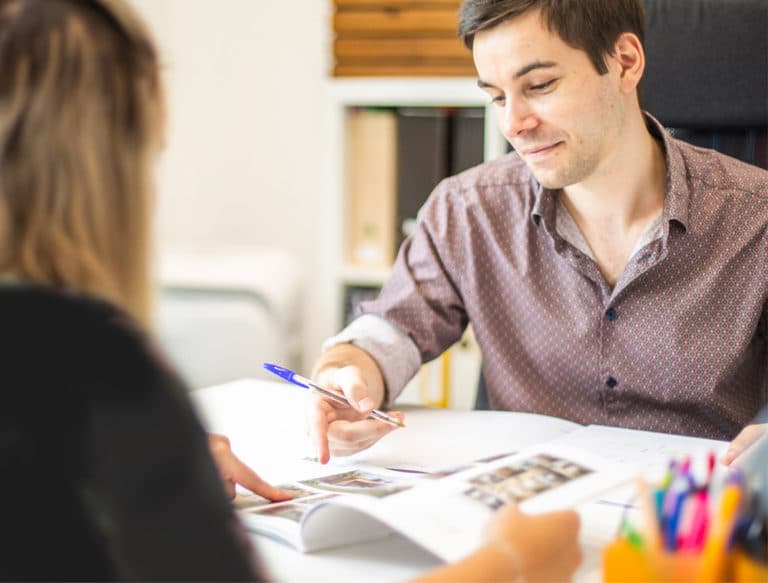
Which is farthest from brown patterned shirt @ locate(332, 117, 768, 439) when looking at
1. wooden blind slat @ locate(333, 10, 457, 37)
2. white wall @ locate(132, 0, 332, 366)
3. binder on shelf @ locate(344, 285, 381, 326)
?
white wall @ locate(132, 0, 332, 366)

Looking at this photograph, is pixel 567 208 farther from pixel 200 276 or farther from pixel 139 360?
pixel 200 276

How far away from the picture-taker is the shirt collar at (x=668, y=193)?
4.53 ft

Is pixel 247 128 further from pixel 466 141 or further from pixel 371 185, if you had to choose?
pixel 466 141

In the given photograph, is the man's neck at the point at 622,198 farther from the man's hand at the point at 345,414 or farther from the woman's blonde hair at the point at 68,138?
the woman's blonde hair at the point at 68,138

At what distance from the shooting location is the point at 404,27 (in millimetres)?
2260

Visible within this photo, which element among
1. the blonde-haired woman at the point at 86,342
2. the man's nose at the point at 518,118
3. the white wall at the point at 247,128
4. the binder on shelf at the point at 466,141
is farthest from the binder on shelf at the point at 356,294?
the blonde-haired woman at the point at 86,342

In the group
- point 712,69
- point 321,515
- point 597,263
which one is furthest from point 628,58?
point 321,515

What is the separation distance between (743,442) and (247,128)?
6.51 feet

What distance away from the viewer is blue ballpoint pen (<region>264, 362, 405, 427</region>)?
3.84ft

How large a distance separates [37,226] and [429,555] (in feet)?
1.53

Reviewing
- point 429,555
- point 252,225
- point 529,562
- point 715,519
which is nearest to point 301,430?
point 429,555

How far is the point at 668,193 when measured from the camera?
1393 mm

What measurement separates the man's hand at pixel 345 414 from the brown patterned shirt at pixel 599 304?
0.09 m

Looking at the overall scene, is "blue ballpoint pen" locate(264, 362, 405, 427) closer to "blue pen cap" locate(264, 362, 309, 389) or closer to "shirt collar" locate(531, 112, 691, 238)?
"blue pen cap" locate(264, 362, 309, 389)
